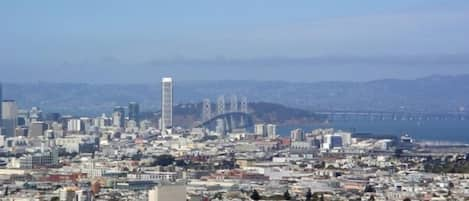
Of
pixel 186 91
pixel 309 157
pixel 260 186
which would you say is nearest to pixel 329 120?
pixel 186 91

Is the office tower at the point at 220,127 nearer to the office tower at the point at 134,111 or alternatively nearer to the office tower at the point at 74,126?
the office tower at the point at 134,111

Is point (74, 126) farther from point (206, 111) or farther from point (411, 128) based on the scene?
point (411, 128)

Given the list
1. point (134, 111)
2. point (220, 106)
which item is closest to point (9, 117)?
point (134, 111)

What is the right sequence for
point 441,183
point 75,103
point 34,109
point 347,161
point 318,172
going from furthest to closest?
point 75,103, point 34,109, point 347,161, point 318,172, point 441,183

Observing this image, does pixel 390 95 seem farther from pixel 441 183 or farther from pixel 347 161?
pixel 441 183

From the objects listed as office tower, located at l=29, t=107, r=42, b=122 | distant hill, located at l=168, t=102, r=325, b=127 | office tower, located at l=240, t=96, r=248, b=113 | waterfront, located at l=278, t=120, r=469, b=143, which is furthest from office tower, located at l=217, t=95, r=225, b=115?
office tower, located at l=29, t=107, r=42, b=122

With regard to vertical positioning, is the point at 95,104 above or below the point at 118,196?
above

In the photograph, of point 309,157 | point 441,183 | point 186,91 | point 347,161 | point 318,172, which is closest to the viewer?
point 441,183

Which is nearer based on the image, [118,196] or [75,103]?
[118,196]
